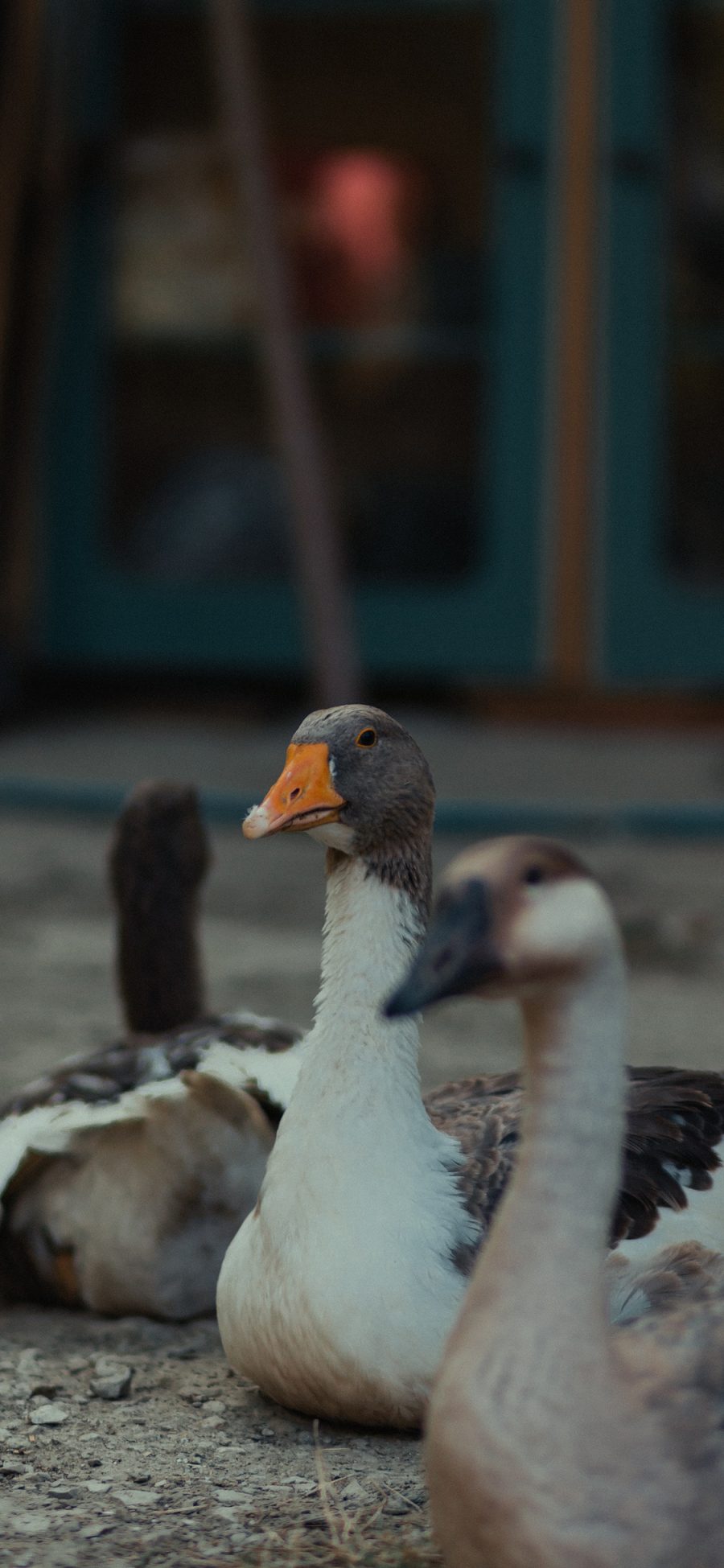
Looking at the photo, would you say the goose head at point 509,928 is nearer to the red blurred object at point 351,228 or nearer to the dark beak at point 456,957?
the dark beak at point 456,957

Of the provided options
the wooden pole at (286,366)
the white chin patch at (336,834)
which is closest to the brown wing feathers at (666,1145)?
the white chin patch at (336,834)

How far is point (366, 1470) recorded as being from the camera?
235cm

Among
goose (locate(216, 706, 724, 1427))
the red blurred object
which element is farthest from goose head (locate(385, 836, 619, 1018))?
the red blurred object

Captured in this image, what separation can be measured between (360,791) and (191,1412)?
33.7 inches

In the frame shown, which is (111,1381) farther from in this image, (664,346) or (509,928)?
(664,346)

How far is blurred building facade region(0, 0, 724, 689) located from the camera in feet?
22.9

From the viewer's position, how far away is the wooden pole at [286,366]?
584cm

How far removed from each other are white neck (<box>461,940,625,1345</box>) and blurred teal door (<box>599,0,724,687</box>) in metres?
5.40

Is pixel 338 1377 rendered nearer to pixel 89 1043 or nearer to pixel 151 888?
pixel 151 888

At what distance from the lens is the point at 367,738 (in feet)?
8.47

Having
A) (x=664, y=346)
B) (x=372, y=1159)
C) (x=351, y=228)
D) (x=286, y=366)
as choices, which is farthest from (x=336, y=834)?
(x=351, y=228)

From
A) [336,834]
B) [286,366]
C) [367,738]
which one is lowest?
[336,834]

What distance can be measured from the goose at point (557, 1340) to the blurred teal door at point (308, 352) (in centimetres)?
544

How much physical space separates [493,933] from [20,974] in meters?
3.07
